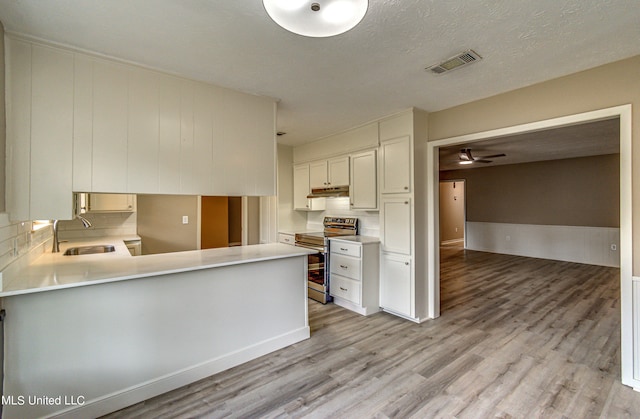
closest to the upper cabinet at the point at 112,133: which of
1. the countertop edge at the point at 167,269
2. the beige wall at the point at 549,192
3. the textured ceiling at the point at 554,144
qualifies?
the countertop edge at the point at 167,269

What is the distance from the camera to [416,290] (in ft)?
10.7

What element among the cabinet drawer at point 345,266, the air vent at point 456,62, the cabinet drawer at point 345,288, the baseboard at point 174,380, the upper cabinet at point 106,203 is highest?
the air vent at point 456,62

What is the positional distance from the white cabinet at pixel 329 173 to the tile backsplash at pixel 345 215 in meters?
0.39

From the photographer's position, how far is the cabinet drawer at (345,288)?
3565 millimetres

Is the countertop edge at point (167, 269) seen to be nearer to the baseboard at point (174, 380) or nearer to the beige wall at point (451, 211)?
the baseboard at point (174, 380)

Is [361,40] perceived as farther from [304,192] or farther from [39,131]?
[304,192]

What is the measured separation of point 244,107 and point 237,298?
1.80 metres

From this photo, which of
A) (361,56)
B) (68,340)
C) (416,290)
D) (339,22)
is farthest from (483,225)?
(68,340)

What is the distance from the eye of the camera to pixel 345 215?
459cm

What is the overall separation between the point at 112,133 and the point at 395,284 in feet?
10.5

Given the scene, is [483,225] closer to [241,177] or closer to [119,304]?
[241,177]

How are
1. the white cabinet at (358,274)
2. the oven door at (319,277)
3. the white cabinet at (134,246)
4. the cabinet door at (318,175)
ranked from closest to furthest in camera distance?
the white cabinet at (358,274)
the white cabinet at (134,246)
the oven door at (319,277)
the cabinet door at (318,175)

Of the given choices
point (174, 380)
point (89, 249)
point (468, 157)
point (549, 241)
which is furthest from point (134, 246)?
point (549, 241)

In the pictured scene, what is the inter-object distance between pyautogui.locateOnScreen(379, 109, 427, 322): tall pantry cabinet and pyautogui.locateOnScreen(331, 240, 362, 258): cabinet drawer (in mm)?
364
